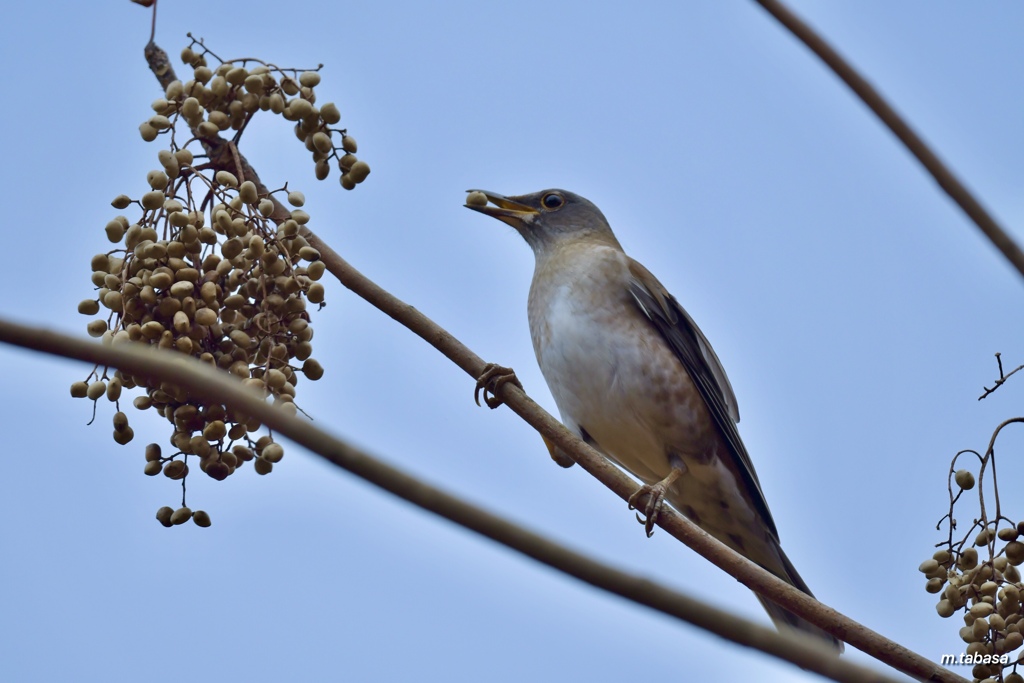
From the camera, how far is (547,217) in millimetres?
7141

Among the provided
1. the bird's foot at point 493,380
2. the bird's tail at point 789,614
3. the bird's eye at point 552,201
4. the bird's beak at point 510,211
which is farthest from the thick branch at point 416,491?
the bird's eye at point 552,201

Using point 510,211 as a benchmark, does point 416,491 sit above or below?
below

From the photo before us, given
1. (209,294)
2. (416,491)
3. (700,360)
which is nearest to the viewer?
(416,491)

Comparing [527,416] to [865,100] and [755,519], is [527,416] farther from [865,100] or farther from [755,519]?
[755,519]

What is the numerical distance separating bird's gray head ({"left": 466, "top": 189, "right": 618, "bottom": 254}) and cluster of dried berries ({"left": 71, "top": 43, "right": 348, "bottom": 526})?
3.33 metres

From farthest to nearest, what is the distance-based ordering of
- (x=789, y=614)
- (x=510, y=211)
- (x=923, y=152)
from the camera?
(x=510, y=211) → (x=789, y=614) → (x=923, y=152)

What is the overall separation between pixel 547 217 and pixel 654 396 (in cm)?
170

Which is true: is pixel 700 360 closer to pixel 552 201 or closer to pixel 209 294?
pixel 552 201

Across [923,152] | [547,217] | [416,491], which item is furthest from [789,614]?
[416,491]

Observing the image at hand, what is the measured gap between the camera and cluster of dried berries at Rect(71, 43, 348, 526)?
321cm

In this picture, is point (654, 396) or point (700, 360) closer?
point (654, 396)

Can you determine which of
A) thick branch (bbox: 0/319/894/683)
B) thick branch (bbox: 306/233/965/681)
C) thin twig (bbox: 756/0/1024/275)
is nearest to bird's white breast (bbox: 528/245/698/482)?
thick branch (bbox: 306/233/965/681)

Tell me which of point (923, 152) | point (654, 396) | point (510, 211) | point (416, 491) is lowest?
point (416, 491)

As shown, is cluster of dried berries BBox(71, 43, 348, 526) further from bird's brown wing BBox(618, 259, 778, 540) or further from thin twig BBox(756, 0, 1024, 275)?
bird's brown wing BBox(618, 259, 778, 540)
